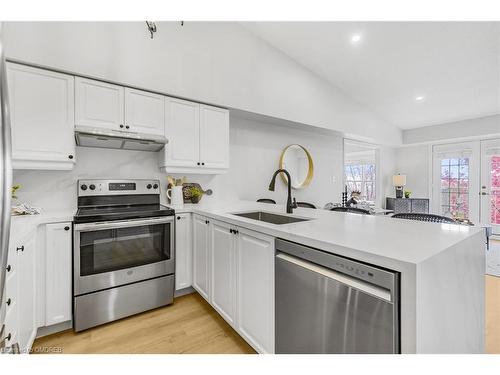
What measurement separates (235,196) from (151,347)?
201cm

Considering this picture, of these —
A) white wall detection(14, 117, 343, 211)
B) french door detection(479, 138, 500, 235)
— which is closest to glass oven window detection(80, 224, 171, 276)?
white wall detection(14, 117, 343, 211)

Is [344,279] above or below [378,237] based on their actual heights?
below

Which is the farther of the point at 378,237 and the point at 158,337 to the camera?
the point at 158,337

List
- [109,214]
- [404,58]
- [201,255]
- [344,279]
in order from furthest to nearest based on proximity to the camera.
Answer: [404,58] < [201,255] < [109,214] < [344,279]

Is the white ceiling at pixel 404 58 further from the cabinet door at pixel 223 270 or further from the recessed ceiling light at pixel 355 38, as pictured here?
the cabinet door at pixel 223 270

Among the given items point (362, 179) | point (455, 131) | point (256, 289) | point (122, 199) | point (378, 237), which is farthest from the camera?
point (362, 179)

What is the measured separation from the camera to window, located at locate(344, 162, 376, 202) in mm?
5986

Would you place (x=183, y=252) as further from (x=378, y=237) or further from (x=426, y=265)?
(x=426, y=265)

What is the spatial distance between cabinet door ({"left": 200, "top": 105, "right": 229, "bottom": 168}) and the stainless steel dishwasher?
1.67 m

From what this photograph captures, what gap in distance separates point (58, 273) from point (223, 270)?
122cm

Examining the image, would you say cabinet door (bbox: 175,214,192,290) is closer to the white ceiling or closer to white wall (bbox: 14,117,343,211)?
white wall (bbox: 14,117,343,211)

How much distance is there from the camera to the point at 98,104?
6.71 ft

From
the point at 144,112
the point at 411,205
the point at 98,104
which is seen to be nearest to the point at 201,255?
the point at 144,112

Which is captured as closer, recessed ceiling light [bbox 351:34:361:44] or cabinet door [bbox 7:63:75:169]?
cabinet door [bbox 7:63:75:169]
